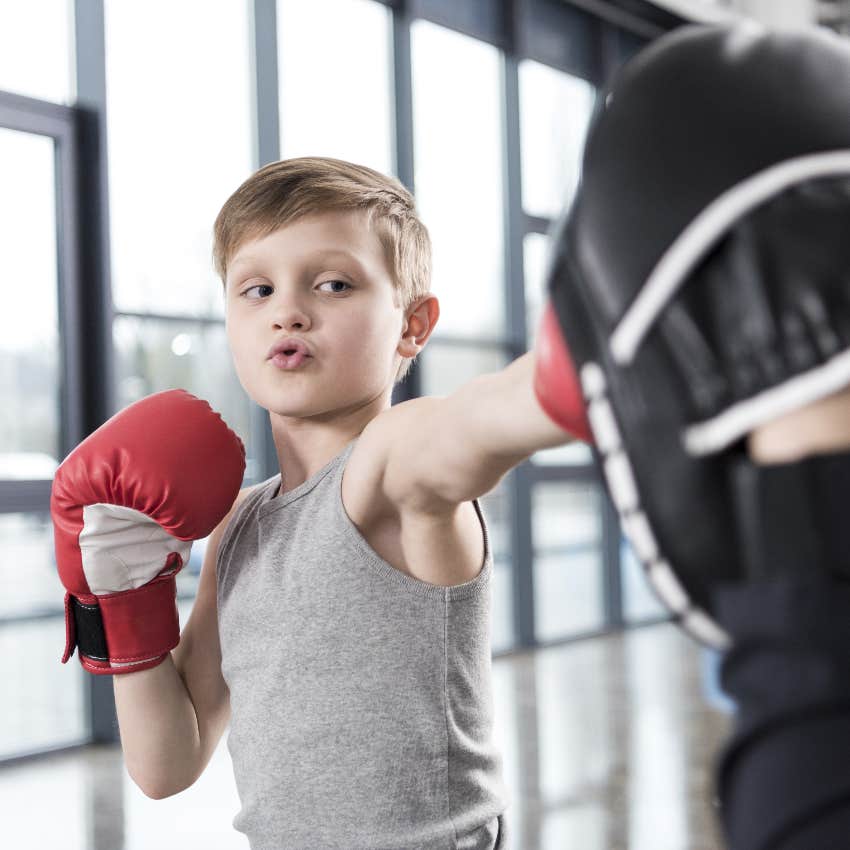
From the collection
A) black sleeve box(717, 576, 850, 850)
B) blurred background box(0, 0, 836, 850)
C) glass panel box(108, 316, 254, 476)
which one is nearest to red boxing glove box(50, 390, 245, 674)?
→ black sleeve box(717, 576, 850, 850)

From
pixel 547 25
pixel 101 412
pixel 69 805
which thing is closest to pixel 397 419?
pixel 69 805

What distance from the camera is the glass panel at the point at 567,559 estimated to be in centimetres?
591

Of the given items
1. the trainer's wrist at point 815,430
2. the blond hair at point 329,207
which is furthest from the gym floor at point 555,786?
the trainer's wrist at point 815,430

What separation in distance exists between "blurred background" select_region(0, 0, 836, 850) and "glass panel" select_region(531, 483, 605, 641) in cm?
5

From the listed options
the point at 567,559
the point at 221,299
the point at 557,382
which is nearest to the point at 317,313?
the point at 557,382

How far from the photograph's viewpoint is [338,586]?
966 millimetres

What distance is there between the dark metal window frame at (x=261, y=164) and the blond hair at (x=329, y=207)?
2739mm

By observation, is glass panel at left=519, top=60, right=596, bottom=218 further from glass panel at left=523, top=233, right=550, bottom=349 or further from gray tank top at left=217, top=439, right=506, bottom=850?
gray tank top at left=217, top=439, right=506, bottom=850

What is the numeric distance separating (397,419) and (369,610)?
0.68 ft

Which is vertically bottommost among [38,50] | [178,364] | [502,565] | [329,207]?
[502,565]

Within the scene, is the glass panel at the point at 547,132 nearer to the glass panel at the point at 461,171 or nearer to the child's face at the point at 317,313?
the glass panel at the point at 461,171

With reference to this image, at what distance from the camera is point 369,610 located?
0.96 m

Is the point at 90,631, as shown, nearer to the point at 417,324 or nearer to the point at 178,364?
the point at 417,324

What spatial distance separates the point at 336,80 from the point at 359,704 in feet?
14.2
